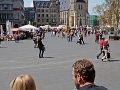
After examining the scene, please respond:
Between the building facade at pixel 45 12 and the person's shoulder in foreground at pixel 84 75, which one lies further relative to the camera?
the building facade at pixel 45 12

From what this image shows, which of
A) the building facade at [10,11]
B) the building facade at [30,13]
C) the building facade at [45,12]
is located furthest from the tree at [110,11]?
the building facade at [30,13]

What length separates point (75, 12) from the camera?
6531 inches

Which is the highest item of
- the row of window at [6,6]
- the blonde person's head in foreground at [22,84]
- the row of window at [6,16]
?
the row of window at [6,6]

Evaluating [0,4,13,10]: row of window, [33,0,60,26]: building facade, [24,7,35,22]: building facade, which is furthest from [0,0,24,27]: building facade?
[24,7,35,22]: building facade

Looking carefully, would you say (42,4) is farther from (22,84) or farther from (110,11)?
(22,84)

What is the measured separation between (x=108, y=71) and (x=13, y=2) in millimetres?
73293

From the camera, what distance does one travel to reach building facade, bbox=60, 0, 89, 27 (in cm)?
16650

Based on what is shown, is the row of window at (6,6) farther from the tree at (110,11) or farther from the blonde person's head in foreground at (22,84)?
the blonde person's head in foreground at (22,84)

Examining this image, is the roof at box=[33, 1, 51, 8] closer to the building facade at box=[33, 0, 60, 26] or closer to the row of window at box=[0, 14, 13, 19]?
the building facade at box=[33, 0, 60, 26]

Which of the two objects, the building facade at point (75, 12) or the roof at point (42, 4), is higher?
the roof at point (42, 4)

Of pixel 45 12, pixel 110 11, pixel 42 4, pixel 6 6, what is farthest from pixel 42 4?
pixel 110 11

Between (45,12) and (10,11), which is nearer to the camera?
(10,11)

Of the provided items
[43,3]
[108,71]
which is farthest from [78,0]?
[108,71]

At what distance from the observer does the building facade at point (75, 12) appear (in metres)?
166
